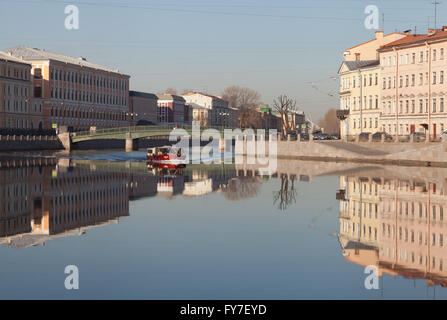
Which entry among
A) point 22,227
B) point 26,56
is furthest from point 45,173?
point 26,56

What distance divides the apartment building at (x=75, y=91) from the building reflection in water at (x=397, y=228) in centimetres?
9542

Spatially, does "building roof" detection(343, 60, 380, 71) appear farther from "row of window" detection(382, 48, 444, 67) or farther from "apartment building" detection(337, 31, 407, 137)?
"row of window" detection(382, 48, 444, 67)

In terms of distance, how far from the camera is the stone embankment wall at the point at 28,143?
96.3m

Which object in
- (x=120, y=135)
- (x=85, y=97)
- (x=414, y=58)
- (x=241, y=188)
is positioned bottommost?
(x=241, y=188)

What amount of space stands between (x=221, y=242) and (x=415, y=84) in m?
73.9

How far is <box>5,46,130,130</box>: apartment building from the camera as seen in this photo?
131875 millimetres

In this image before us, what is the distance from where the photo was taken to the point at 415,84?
298ft

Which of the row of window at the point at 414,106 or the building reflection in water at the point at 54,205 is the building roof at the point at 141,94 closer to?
the row of window at the point at 414,106

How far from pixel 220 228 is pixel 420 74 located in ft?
230

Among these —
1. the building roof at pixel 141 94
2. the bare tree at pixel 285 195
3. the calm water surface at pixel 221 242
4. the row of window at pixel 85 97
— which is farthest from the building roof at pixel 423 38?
the building roof at pixel 141 94

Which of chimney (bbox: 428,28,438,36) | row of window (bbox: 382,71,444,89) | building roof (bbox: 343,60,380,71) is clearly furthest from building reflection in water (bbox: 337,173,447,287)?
building roof (bbox: 343,60,380,71)

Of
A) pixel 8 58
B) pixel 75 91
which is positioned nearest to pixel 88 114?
pixel 75 91

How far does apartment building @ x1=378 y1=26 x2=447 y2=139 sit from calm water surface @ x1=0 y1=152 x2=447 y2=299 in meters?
47.9

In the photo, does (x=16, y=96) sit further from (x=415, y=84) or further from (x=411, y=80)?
(x=415, y=84)
